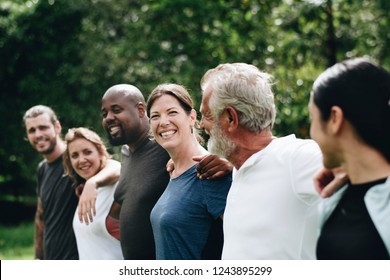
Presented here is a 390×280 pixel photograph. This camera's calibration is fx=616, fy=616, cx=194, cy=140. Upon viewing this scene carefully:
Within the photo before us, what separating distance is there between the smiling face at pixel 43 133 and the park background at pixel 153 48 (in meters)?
4.53

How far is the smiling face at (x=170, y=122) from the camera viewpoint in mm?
3432

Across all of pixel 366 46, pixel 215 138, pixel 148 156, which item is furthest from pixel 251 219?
pixel 366 46

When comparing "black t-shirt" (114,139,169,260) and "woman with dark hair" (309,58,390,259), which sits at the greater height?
"woman with dark hair" (309,58,390,259)

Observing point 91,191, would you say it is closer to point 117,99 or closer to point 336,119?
point 117,99

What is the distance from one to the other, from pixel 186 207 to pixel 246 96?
0.73 metres

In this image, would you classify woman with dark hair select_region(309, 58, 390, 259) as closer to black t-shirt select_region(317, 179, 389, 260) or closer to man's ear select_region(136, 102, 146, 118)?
black t-shirt select_region(317, 179, 389, 260)

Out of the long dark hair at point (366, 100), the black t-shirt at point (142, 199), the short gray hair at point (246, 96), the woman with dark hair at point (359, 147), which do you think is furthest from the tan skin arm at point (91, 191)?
the long dark hair at point (366, 100)

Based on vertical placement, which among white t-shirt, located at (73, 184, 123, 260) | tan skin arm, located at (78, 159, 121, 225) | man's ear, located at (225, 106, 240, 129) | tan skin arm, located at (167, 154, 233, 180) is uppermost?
man's ear, located at (225, 106, 240, 129)

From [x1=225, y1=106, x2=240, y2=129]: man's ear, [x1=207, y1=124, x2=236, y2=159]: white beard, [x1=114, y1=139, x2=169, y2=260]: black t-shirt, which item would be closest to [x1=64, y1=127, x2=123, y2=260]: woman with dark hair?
[x1=114, y1=139, x2=169, y2=260]: black t-shirt

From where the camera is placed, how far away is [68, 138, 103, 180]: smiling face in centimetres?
486

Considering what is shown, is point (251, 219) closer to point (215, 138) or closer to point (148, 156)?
point (215, 138)

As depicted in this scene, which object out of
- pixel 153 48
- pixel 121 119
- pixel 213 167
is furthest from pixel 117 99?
pixel 153 48

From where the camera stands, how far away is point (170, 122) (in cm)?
346

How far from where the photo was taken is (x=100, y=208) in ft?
15.0
